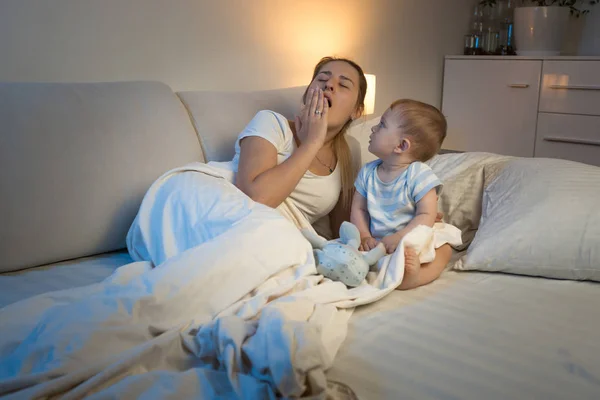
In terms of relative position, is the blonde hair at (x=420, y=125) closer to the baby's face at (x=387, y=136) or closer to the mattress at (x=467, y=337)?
the baby's face at (x=387, y=136)

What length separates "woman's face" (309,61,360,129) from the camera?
6.00 feet

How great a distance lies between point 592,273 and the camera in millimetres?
1529

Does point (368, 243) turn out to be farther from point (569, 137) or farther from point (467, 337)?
point (569, 137)

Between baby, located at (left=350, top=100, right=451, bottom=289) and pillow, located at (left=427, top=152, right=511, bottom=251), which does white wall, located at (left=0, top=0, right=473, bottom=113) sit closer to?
baby, located at (left=350, top=100, right=451, bottom=289)

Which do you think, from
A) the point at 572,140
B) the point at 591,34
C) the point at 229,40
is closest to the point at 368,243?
the point at 229,40

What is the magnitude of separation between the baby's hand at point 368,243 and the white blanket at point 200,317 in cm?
17

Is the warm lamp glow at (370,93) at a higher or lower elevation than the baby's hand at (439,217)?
higher

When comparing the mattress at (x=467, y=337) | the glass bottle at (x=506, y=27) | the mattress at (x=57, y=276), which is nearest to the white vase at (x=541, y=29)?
the glass bottle at (x=506, y=27)

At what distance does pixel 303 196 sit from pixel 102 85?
64 cm

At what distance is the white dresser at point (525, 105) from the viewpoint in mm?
3133

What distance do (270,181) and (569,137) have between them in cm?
214

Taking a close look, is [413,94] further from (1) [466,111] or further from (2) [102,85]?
(2) [102,85]

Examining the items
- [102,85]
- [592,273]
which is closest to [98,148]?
[102,85]

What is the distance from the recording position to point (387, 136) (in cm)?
173
